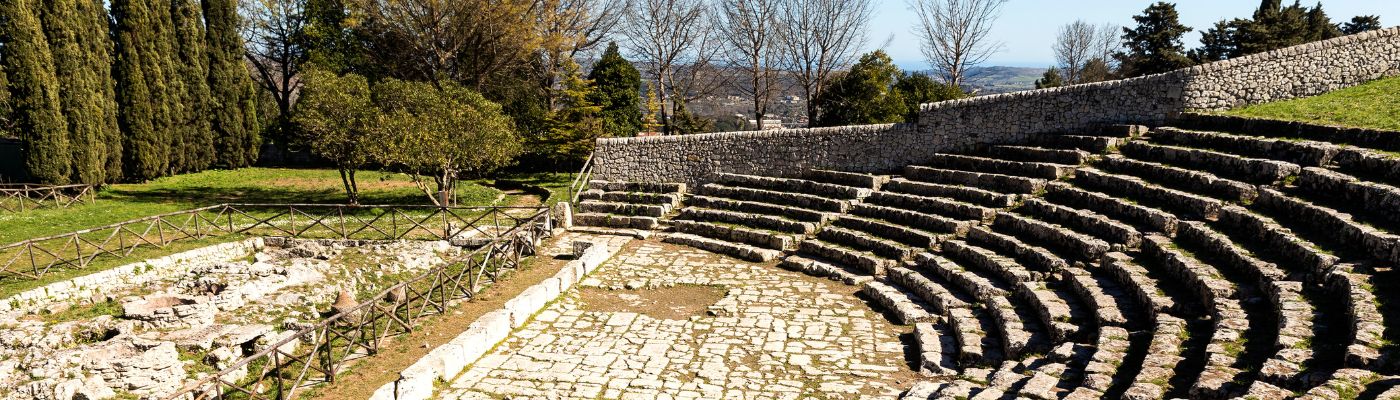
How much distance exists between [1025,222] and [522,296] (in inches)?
335

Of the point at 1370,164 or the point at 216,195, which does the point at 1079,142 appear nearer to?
the point at 1370,164

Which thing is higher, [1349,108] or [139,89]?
[139,89]

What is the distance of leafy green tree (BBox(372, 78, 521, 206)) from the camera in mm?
20312

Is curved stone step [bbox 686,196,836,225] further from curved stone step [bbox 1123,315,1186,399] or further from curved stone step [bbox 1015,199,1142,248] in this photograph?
curved stone step [bbox 1123,315,1186,399]

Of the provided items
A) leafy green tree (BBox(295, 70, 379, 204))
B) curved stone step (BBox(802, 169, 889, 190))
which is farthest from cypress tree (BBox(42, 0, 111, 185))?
curved stone step (BBox(802, 169, 889, 190))

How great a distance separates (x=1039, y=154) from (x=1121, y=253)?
17.6ft

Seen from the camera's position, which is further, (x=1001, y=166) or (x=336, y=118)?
(x=336, y=118)

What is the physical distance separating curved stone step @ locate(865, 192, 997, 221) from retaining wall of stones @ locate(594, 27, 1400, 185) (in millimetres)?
2236

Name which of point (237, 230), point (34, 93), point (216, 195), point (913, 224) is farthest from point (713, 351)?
point (34, 93)

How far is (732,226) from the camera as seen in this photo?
18.2m

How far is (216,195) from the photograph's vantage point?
2662cm

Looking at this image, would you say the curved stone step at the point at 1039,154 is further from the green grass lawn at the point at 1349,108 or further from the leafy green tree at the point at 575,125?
the leafy green tree at the point at 575,125

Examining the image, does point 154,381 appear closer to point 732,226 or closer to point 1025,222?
point 732,226

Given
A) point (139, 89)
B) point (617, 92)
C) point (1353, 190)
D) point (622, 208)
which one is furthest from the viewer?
point (617, 92)
